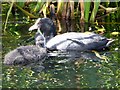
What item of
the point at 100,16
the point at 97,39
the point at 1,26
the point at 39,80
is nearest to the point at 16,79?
the point at 39,80

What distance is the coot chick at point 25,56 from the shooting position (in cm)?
638

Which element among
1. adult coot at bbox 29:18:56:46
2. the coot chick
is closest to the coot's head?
adult coot at bbox 29:18:56:46

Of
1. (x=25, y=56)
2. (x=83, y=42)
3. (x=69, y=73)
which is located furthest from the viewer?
(x=83, y=42)

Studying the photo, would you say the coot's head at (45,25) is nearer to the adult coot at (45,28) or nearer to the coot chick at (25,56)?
the adult coot at (45,28)

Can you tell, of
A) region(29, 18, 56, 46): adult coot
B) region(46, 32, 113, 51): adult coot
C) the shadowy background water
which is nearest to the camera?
the shadowy background water

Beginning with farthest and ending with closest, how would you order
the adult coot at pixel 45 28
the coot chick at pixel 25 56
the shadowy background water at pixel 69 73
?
the adult coot at pixel 45 28 < the coot chick at pixel 25 56 < the shadowy background water at pixel 69 73

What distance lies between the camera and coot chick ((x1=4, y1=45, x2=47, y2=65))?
20.9 ft

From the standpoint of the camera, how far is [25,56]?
258 inches

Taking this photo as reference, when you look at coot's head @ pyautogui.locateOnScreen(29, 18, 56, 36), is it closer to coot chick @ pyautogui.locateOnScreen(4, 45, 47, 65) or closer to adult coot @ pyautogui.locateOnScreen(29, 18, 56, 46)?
adult coot @ pyautogui.locateOnScreen(29, 18, 56, 46)

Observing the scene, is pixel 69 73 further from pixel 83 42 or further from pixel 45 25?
pixel 45 25

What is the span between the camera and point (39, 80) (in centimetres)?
572

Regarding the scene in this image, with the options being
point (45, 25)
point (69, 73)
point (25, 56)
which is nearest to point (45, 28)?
point (45, 25)

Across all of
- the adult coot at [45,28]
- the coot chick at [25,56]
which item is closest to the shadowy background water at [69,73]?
the coot chick at [25,56]

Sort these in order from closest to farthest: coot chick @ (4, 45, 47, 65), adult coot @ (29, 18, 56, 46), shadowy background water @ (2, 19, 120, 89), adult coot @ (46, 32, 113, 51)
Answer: shadowy background water @ (2, 19, 120, 89), coot chick @ (4, 45, 47, 65), adult coot @ (46, 32, 113, 51), adult coot @ (29, 18, 56, 46)
